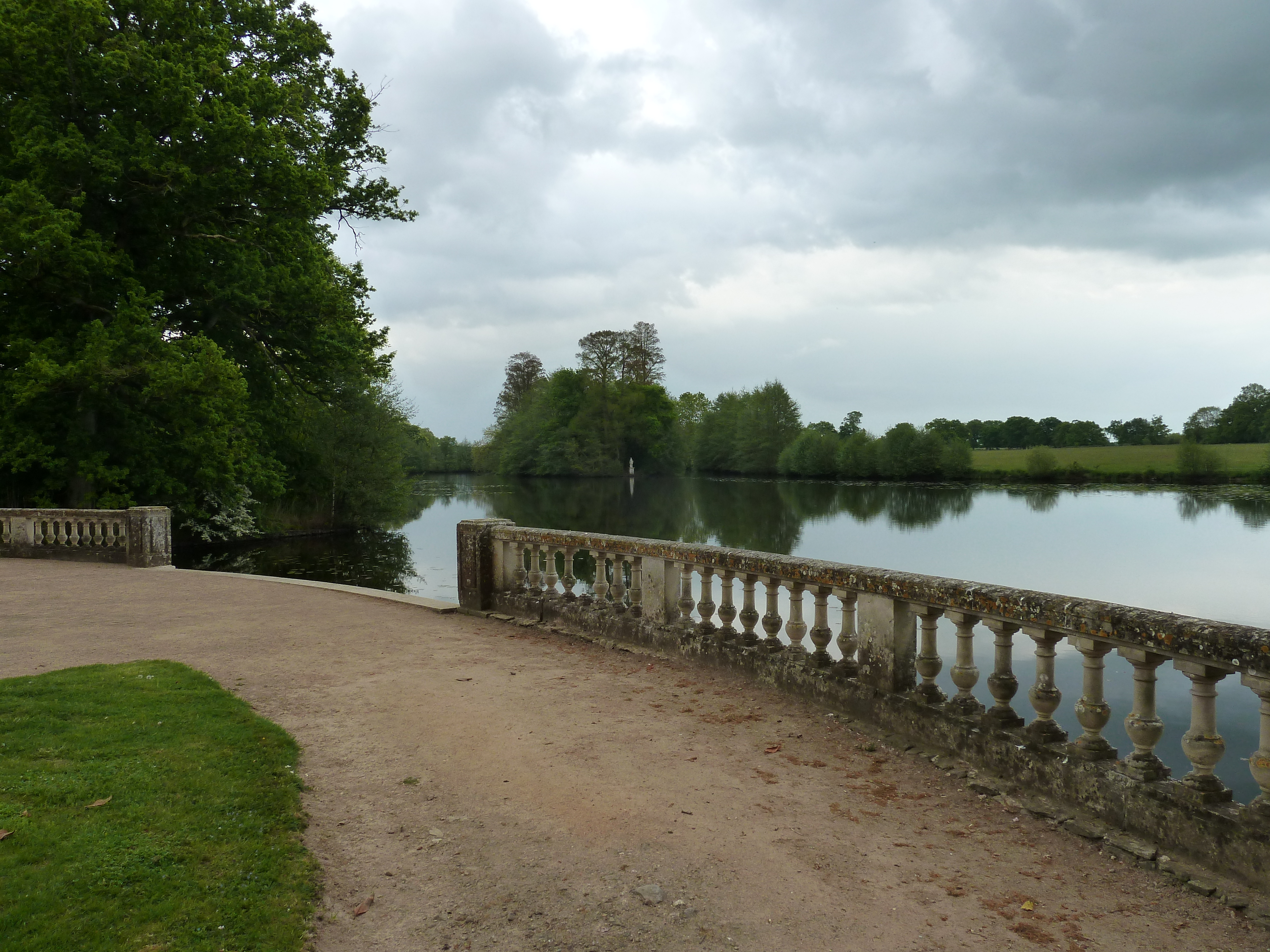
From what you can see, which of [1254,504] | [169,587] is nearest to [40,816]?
[169,587]

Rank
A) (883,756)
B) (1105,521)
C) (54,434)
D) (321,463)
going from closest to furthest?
(883,756)
(54,434)
(321,463)
(1105,521)

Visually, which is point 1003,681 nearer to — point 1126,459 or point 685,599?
point 685,599

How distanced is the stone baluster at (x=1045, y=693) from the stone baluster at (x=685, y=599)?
2858 mm

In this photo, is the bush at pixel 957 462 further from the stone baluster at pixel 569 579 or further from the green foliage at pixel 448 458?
the stone baluster at pixel 569 579

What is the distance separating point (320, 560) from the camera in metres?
23.0

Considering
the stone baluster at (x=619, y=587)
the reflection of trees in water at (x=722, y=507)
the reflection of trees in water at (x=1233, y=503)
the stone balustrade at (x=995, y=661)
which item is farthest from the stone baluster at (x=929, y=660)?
the reflection of trees in water at (x=1233, y=503)

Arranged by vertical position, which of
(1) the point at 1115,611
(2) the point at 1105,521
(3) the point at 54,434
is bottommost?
(2) the point at 1105,521

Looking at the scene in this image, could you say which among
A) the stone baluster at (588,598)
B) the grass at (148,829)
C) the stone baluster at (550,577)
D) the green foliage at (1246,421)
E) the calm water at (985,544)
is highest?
the green foliage at (1246,421)

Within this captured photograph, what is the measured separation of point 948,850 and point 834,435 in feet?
248

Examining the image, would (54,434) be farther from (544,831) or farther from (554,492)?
(554,492)

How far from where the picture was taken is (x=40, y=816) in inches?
126

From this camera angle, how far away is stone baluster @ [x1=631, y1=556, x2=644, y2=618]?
6.69 metres

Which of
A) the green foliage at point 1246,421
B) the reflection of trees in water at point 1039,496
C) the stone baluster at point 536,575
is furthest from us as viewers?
the green foliage at point 1246,421

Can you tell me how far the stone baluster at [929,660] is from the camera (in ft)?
14.4
